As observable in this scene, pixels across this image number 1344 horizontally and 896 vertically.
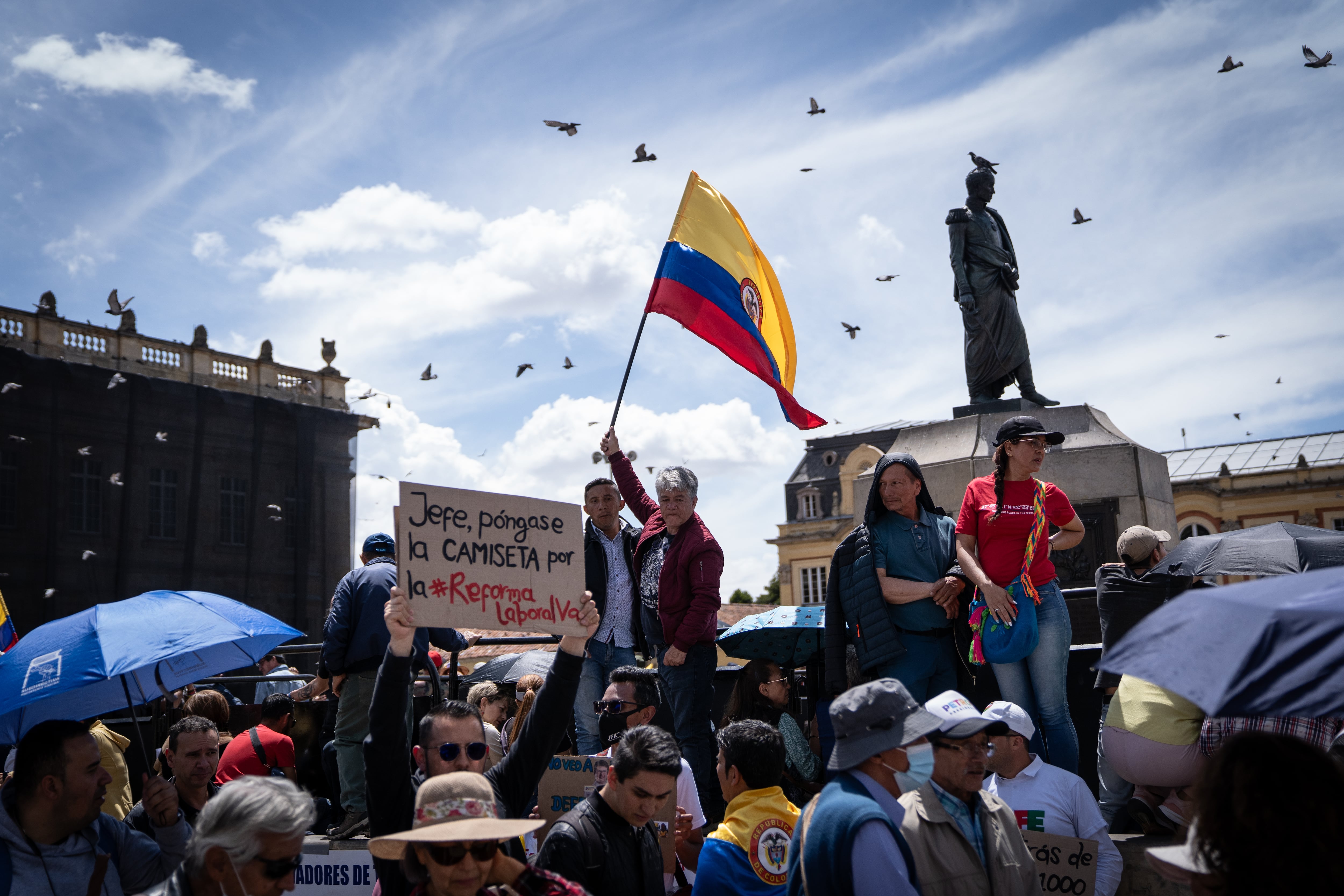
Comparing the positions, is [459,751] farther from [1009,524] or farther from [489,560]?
[1009,524]

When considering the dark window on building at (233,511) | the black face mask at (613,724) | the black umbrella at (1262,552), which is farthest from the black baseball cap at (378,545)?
the dark window on building at (233,511)

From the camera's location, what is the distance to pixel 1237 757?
230 cm

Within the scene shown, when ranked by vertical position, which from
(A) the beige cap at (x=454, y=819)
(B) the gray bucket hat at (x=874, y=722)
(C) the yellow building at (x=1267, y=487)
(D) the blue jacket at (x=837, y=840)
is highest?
(C) the yellow building at (x=1267, y=487)

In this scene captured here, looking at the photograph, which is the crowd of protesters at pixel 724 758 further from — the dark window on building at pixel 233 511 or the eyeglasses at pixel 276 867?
the dark window on building at pixel 233 511

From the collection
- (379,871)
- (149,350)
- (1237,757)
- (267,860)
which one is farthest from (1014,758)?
(149,350)

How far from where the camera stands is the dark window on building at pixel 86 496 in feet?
98.8

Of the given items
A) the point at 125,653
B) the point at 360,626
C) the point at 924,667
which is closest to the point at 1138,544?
the point at 924,667

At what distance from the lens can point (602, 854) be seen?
3.72 meters

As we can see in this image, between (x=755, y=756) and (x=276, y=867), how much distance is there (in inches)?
76.5

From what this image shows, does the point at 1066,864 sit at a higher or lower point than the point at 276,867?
lower

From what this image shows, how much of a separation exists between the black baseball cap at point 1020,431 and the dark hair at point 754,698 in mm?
1825

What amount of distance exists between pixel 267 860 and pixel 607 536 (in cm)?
369

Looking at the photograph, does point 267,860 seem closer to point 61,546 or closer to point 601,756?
point 601,756

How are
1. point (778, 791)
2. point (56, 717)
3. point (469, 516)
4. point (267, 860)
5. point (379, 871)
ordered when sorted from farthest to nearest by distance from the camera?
point (56, 717), point (778, 791), point (469, 516), point (379, 871), point (267, 860)
